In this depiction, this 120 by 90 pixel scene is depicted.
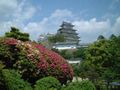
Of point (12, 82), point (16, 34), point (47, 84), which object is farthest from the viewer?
point (16, 34)

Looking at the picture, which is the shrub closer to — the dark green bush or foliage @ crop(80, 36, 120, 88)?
the dark green bush

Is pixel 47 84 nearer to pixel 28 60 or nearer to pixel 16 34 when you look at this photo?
pixel 28 60

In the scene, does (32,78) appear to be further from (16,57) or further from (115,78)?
(115,78)

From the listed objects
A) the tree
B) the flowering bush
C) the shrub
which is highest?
the tree

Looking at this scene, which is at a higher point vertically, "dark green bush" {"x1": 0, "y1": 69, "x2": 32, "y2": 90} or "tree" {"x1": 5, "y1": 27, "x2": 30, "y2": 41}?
"tree" {"x1": 5, "y1": 27, "x2": 30, "y2": 41}

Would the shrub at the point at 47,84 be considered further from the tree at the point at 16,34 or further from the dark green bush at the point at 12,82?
the tree at the point at 16,34

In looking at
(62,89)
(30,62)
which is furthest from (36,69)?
(62,89)

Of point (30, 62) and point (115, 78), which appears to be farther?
point (115, 78)

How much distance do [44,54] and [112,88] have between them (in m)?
25.9

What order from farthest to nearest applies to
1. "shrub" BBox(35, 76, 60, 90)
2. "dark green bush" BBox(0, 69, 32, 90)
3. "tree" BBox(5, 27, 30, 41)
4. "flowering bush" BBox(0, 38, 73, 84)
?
"tree" BBox(5, 27, 30, 41) < "flowering bush" BBox(0, 38, 73, 84) < "shrub" BBox(35, 76, 60, 90) < "dark green bush" BBox(0, 69, 32, 90)

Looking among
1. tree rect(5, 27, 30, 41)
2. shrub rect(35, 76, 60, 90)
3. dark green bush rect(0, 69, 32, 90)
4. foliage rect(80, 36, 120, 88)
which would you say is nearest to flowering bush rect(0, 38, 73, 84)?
tree rect(5, 27, 30, 41)

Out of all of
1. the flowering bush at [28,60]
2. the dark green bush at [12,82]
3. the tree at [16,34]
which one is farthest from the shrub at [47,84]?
the tree at [16,34]

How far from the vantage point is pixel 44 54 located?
1625 cm

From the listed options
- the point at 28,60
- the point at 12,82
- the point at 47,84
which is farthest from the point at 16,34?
the point at 12,82
